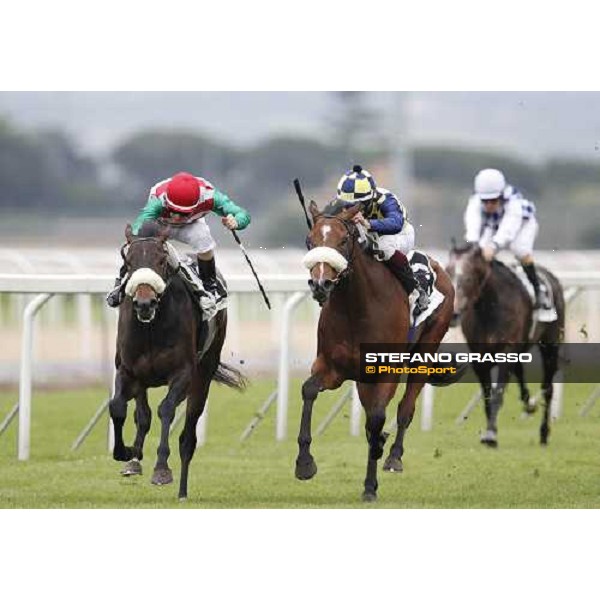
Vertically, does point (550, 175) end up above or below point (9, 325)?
above

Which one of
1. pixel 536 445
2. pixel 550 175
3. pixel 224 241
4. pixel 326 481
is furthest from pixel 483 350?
pixel 224 241

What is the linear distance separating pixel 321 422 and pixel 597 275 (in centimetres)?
196

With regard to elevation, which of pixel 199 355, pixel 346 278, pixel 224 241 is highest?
pixel 346 278

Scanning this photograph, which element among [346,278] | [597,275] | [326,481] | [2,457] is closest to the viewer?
[346,278]

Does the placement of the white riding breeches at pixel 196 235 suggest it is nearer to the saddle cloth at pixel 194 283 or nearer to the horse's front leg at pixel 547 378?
the saddle cloth at pixel 194 283

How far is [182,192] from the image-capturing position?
6316 mm

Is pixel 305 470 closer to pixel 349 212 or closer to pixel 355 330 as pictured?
pixel 355 330

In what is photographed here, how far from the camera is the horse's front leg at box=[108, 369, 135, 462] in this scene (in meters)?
6.31

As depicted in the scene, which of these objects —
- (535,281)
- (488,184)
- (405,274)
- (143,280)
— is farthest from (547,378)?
(143,280)

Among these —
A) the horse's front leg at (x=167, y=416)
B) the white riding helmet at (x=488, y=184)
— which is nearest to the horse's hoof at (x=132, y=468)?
the horse's front leg at (x=167, y=416)

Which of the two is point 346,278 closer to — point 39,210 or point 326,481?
point 326,481

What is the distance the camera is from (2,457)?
761 centimetres

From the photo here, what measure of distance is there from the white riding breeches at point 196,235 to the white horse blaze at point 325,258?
0.88m

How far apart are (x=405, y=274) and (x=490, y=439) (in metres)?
2.00
